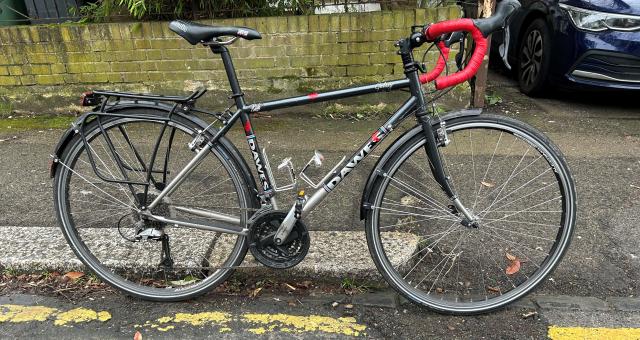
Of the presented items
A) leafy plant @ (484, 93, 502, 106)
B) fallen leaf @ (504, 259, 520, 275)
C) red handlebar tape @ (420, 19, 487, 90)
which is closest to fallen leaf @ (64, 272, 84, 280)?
red handlebar tape @ (420, 19, 487, 90)

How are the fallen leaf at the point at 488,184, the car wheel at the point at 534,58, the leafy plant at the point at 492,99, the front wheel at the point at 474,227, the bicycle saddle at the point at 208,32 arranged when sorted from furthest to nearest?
1. the leafy plant at the point at 492,99
2. the car wheel at the point at 534,58
3. the fallen leaf at the point at 488,184
4. the front wheel at the point at 474,227
5. the bicycle saddle at the point at 208,32

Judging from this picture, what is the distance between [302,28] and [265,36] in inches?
13.9

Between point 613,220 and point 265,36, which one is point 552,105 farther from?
point 265,36

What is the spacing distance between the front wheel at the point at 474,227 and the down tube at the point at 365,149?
11cm

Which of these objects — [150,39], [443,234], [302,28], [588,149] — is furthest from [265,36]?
[588,149]

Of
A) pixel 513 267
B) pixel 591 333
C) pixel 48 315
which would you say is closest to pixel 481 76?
pixel 513 267

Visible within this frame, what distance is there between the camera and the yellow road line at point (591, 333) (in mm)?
2229

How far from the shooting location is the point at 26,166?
12.9 ft

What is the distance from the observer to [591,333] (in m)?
2.25

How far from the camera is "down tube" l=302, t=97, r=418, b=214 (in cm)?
223

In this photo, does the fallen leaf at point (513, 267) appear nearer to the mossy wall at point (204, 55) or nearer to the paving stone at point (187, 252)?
the paving stone at point (187, 252)

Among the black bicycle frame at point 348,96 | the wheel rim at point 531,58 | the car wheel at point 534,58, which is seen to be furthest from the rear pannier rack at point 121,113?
the wheel rim at point 531,58

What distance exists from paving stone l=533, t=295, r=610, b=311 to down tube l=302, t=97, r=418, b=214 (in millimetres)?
1166

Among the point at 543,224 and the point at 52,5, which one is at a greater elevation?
the point at 52,5
